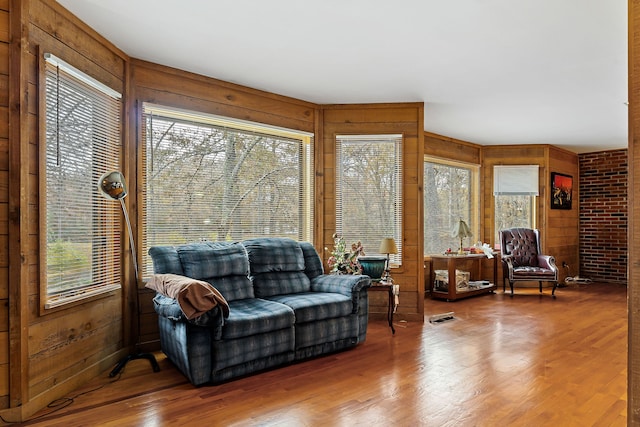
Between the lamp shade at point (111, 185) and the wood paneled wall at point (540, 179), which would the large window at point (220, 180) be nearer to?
the lamp shade at point (111, 185)

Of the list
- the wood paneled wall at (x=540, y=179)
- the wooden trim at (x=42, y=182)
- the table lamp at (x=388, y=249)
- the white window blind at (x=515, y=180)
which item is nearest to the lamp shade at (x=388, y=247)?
the table lamp at (x=388, y=249)

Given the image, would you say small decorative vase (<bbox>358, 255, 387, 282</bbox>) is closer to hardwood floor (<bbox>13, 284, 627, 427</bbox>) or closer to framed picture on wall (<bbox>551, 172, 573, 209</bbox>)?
hardwood floor (<bbox>13, 284, 627, 427</bbox>)

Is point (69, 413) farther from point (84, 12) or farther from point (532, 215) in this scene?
point (532, 215)

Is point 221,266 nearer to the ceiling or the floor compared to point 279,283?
nearer to the ceiling

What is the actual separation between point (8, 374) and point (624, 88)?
5649 millimetres

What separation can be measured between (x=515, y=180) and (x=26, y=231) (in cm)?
717

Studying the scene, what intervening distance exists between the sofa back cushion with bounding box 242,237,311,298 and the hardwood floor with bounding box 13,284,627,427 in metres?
0.77

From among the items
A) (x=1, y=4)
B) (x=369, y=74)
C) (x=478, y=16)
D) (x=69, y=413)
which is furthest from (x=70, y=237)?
(x=478, y=16)

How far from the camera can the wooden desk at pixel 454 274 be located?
6074 mm

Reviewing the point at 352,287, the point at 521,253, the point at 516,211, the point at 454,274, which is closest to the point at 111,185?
the point at 352,287

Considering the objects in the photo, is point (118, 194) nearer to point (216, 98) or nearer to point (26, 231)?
point (26, 231)

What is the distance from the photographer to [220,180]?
4.17 meters

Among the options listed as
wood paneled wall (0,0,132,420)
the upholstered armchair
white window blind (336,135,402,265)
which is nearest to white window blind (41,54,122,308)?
wood paneled wall (0,0,132,420)

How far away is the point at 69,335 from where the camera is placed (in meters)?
2.83
